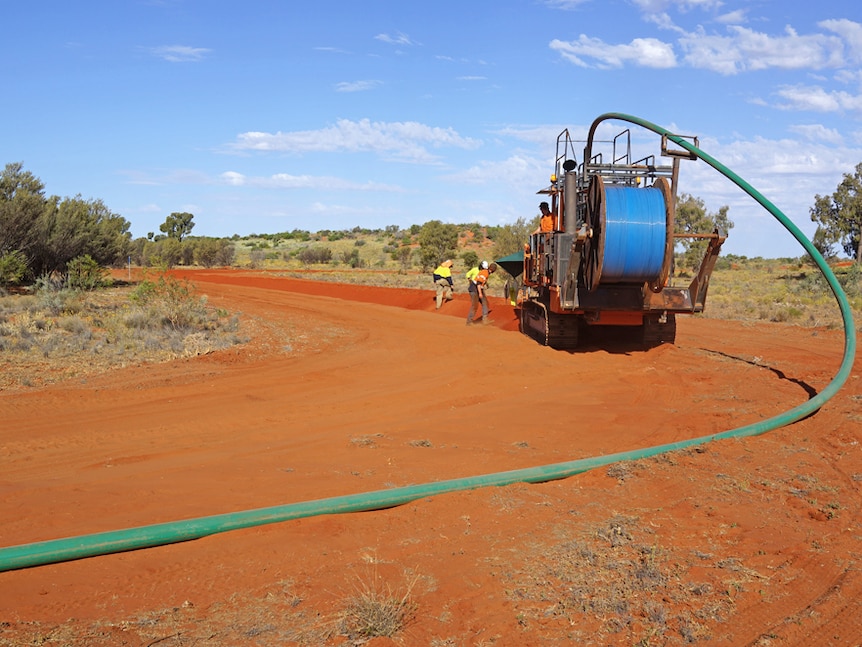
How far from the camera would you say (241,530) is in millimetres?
5758

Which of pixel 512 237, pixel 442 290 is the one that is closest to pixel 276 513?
pixel 442 290

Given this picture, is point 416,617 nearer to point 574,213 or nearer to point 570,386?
point 570,386

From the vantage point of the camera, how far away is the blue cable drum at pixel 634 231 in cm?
1306

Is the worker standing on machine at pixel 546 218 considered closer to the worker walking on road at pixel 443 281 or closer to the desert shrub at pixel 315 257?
the worker walking on road at pixel 443 281

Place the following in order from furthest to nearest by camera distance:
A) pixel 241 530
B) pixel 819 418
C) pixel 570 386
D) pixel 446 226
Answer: pixel 446 226, pixel 570 386, pixel 819 418, pixel 241 530

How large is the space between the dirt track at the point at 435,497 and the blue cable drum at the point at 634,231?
197cm

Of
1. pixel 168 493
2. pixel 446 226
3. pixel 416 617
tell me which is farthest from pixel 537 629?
pixel 446 226

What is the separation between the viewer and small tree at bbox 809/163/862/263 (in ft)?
130

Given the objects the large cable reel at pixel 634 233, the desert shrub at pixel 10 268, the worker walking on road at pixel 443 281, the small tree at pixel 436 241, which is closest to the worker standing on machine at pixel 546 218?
the large cable reel at pixel 634 233

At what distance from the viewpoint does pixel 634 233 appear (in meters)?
13.1

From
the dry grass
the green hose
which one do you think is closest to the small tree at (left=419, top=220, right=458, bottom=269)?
the dry grass

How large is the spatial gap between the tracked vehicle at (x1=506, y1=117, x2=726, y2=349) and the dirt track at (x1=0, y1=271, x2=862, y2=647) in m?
1.27

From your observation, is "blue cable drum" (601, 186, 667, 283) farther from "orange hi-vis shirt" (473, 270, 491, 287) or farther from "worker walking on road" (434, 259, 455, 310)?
"worker walking on road" (434, 259, 455, 310)

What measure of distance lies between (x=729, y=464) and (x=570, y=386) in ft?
17.1
